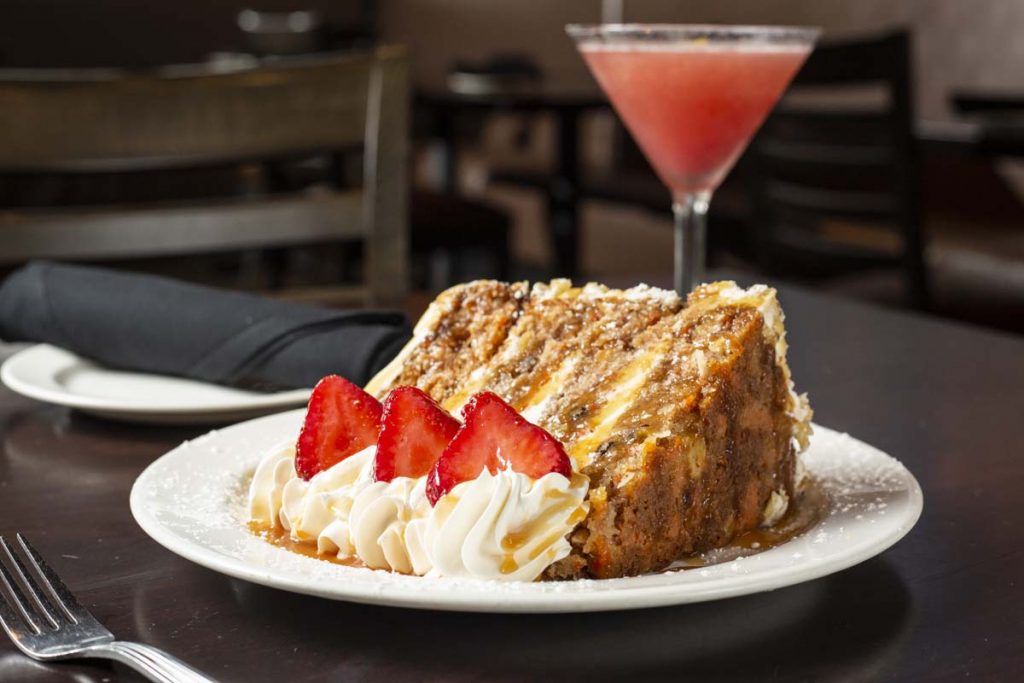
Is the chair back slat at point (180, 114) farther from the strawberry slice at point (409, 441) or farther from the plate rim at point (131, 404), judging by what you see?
the strawberry slice at point (409, 441)

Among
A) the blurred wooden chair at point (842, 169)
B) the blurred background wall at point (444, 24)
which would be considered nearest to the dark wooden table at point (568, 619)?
the blurred wooden chair at point (842, 169)

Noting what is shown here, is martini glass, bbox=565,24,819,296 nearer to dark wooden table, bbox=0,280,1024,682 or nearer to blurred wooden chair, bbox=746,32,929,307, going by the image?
dark wooden table, bbox=0,280,1024,682

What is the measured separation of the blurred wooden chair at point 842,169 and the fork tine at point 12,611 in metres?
2.42

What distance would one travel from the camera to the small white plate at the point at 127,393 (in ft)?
3.41

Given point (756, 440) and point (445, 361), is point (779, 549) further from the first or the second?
point (445, 361)

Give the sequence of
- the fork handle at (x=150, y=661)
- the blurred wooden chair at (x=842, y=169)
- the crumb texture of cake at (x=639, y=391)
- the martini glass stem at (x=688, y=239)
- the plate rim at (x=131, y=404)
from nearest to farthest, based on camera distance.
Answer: the fork handle at (x=150, y=661) → the crumb texture of cake at (x=639, y=391) → the plate rim at (x=131, y=404) → the martini glass stem at (x=688, y=239) → the blurred wooden chair at (x=842, y=169)

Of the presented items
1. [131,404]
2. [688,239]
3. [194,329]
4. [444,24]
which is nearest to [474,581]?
[131,404]

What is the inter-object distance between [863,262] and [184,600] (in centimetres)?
249

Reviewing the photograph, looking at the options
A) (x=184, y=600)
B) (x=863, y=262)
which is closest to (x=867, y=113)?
(x=863, y=262)

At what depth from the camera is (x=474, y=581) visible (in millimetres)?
659

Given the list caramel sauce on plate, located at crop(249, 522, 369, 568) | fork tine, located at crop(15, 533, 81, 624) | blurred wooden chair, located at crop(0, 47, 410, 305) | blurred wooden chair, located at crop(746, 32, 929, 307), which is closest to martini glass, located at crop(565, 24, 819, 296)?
blurred wooden chair, located at crop(0, 47, 410, 305)

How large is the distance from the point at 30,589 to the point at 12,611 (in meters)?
0.02

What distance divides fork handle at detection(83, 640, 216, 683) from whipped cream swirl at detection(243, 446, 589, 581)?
139mm

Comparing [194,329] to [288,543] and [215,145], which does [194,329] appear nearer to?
[288,543]
